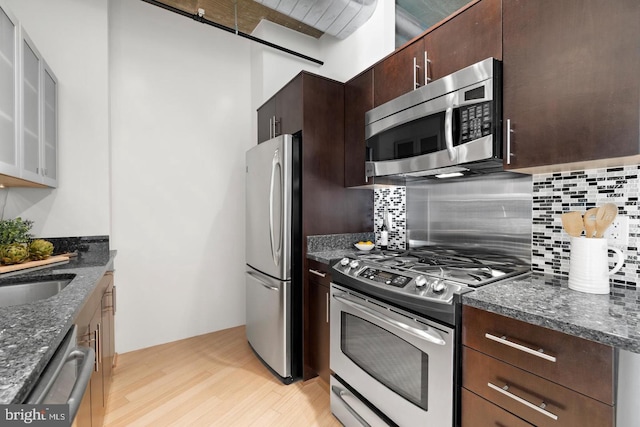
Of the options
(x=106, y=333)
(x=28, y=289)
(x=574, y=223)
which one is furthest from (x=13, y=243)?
(x=574, y=223)

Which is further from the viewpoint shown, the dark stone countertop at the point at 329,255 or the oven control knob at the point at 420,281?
the dark stone countertop at the point at 329,255

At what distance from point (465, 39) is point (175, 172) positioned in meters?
2.70

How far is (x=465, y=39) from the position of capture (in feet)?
5.21

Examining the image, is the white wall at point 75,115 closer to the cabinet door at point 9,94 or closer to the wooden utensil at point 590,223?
the cabinet door at point 9,94

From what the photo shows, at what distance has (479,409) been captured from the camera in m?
1.18

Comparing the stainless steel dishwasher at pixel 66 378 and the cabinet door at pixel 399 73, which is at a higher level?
the cabinet door at pixel 399 73

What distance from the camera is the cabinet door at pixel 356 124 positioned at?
7.41ft

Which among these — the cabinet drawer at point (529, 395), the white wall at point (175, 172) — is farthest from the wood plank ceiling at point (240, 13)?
the cabinet drawer at point (529, 395)

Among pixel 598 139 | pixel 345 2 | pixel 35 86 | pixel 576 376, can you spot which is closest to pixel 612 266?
pixel 598 139

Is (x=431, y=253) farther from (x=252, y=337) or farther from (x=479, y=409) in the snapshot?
(x=252, y=337)

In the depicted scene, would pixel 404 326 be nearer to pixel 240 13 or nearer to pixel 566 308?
pixel 566 308

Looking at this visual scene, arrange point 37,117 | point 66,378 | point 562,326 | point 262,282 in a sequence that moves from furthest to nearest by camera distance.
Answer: point 262,282, point 37,117, point 562,326, point 66,378

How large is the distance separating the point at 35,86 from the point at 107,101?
64cm

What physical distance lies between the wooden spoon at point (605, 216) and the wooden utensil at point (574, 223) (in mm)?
58
